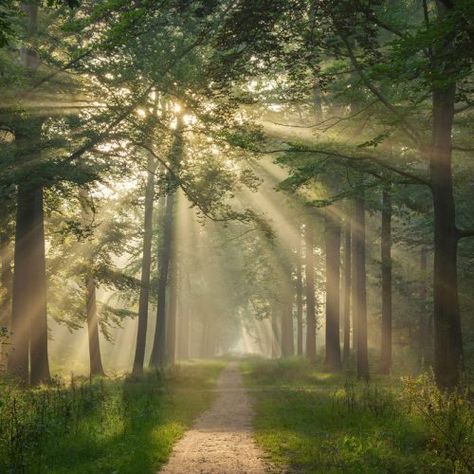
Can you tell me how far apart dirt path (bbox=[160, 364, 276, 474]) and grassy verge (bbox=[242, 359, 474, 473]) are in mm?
356

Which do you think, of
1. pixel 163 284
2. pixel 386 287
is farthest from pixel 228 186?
pixel 163 284

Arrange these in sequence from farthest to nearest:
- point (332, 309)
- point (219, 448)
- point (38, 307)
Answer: point (332, 309), point (38, 307), point (219, 448)

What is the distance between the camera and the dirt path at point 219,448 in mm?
8070

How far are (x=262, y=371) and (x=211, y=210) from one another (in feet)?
44.8

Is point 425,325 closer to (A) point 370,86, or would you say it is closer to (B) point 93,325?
(B) point 93,325

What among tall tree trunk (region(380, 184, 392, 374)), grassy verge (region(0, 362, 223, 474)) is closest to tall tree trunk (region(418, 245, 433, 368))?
tall tree trunk (region(380, 184, 392, 374))

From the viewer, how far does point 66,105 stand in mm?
15977

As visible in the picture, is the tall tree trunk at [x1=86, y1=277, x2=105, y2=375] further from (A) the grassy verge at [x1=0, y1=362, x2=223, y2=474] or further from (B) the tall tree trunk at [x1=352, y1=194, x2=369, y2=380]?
(A) the grassy verge at [x1=0, y1=362, x2=223, y2=474]

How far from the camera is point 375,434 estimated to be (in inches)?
357

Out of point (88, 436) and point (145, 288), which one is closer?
point (88, 436)

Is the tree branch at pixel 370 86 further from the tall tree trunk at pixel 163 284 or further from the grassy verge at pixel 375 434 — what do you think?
the tall tree trunk at pixel 163 284

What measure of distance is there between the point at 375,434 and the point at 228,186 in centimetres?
1039

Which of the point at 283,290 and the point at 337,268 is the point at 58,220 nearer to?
the point at 337,268

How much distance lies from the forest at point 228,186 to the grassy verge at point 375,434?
0.18 feet
